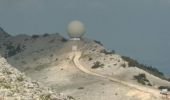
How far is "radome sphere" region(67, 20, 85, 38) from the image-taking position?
15150 cm

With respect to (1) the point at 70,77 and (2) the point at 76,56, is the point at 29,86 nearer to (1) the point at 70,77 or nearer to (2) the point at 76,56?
(1) the point at 70,77

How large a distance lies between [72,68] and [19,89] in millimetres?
72443

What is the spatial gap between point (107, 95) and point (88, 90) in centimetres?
569

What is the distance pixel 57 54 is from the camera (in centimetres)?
14362

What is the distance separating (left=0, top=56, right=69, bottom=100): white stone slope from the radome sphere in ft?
291

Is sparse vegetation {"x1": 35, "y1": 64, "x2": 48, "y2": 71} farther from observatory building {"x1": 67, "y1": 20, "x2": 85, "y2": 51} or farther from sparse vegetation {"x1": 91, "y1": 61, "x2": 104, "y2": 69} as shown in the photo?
observatory building {"x1": 67, "y1": 20, "x2": 85, "y2": 51}

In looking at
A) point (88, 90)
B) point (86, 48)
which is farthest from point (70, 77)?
point (86, 48)

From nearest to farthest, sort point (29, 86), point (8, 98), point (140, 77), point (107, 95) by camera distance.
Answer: point (8, 98) → point (29, 86) → point (107, 95) → point (140, 77)

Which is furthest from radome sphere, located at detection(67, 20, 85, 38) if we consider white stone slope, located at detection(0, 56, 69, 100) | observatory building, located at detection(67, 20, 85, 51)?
white stone slope, located at detection(0, 56, 69, 100)

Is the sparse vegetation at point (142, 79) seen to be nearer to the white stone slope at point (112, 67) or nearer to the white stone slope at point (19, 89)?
the white stone slope at point (112, 67)

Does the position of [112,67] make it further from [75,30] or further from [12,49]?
[12,49]

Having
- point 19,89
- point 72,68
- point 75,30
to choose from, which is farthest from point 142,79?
point 19,89

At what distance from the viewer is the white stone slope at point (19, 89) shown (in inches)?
2073

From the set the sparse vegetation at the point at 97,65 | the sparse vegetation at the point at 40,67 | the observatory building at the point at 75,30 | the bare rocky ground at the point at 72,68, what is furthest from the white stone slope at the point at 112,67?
the sparse vegetation at the point at 40,67
